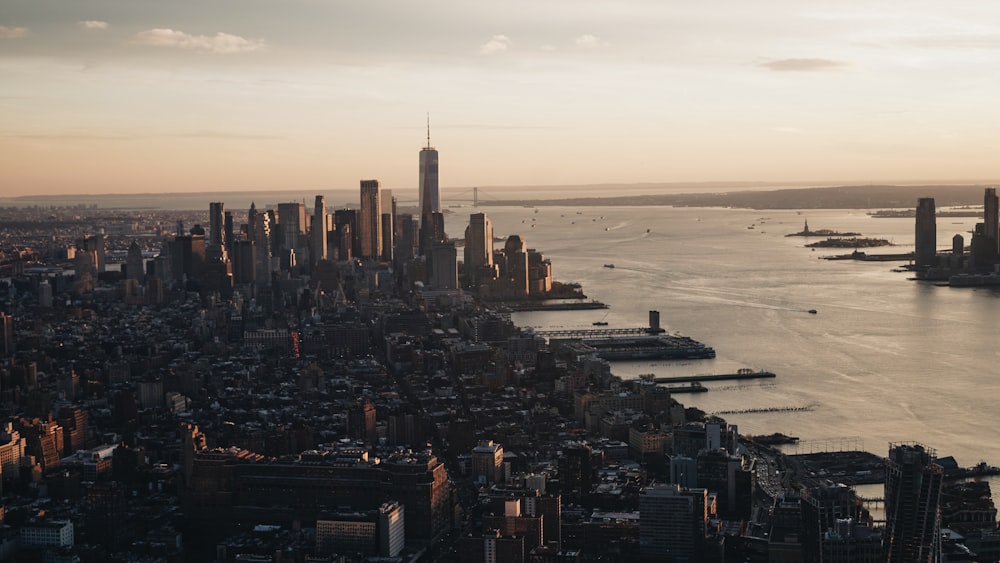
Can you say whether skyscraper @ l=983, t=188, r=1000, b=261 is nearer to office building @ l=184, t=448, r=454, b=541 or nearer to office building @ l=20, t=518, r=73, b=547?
office building @ l=184, t=448, r=454, b=541

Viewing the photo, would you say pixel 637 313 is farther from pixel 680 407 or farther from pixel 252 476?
pixel 252 476

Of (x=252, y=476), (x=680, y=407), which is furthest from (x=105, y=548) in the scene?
(x=680, y=407)

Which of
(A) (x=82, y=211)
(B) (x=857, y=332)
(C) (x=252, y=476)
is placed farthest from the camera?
(A) (x=82, y=211)

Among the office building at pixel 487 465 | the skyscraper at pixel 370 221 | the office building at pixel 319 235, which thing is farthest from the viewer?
the skyscraper at pixel 370 221

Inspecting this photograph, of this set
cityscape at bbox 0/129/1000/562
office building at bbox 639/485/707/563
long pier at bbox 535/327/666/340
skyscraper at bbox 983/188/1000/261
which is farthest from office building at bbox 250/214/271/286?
office building at bbox 639/485/707/563

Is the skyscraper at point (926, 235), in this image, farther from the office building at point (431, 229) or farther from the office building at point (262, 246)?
the office building at point (262, 246)

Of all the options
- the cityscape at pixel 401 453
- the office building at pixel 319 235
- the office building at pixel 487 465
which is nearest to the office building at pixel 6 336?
the cityscape at pixel 401 453
